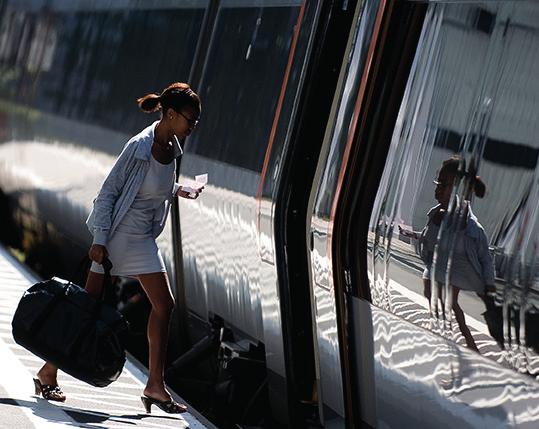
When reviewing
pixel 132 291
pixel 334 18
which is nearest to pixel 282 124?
pixel 334 18

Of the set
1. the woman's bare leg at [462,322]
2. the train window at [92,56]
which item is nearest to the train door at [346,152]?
the woman's bare leg at [462,322]

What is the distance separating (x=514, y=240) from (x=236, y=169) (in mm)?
2949

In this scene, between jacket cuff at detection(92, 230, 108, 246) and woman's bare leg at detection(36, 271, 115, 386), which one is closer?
jacket cuff at detection(92, 230, 108, 246)

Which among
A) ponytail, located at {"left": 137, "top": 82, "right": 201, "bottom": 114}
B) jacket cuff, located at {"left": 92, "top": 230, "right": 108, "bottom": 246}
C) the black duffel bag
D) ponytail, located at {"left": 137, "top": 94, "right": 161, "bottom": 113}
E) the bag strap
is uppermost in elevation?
ponytail, located at {"left": 137, "top": 82, "right": 201, "bottom": 114}

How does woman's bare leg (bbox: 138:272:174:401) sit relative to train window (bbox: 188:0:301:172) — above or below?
below

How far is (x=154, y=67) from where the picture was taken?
379 inches

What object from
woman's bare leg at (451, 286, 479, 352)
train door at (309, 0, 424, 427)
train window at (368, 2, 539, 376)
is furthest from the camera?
train door at (309, 0, 424, 427)

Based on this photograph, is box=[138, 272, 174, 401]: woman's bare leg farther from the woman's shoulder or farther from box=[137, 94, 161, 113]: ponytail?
box=[137, 94, 161, 113]: ponytail

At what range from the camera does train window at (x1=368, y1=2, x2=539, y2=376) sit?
4.72 meters

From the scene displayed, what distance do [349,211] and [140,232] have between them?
5.61 feet

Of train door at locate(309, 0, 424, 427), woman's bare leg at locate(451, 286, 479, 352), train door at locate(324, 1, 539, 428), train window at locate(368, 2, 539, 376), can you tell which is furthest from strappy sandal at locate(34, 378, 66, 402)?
woman's bare leg at locate(451, 286, 479, 352)

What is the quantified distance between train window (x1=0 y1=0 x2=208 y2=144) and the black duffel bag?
6.43 feet

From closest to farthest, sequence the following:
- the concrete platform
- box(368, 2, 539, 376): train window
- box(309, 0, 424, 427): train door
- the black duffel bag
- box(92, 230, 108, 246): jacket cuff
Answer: box(368, 2, 539, 376): train window < box(309, 0, 424, 427): train door < the concrete platform < the black duffel bag < box(92, 230, 108, 246): jacket cuff

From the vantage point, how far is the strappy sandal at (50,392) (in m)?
7.58
